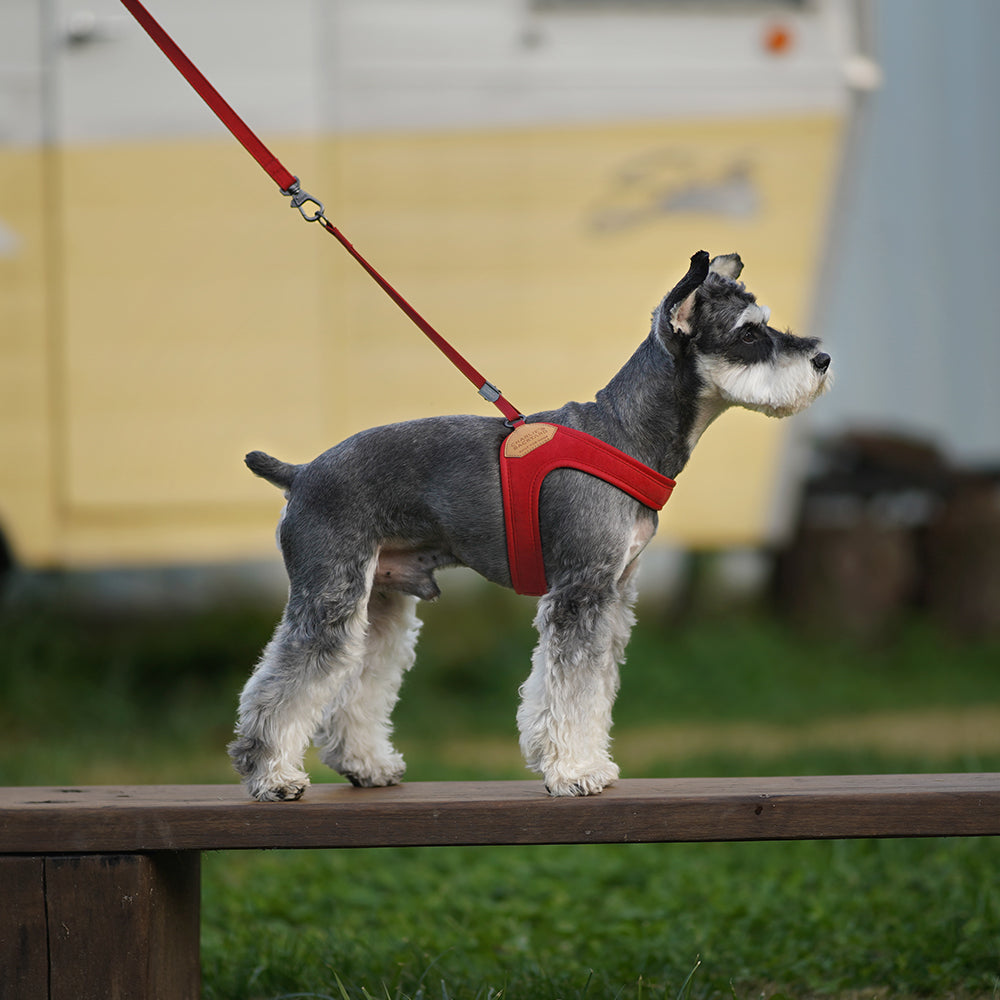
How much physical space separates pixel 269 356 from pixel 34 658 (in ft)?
8.07

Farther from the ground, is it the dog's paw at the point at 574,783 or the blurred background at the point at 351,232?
the blurred background at the point at 351,232

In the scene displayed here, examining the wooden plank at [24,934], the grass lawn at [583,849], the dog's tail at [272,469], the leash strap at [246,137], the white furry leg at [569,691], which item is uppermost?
the leash strap at [246,137]

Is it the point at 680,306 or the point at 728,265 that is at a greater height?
the point at 728,265

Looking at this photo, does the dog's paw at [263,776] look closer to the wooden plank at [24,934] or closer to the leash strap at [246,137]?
the wooden plank at [24,934]

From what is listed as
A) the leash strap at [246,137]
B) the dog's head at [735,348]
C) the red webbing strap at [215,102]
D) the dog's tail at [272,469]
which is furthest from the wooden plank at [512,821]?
the red webbing strap at [215,102]

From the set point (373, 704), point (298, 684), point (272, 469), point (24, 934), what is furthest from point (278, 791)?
point (272, 469)

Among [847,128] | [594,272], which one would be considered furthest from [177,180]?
[847,128]

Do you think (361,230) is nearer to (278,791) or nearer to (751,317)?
(751,317)

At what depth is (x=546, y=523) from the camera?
9.55 ft

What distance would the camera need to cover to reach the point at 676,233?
6680 millimetres

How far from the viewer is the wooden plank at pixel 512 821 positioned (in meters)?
2.73

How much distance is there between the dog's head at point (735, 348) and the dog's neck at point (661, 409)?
0.09ft

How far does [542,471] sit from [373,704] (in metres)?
0.82

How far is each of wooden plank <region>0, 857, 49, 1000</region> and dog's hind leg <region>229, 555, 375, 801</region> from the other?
0.53 m
